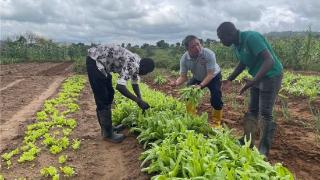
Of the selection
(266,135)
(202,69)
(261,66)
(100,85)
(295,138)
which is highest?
(261,66)

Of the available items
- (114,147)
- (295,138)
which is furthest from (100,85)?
(295,138)

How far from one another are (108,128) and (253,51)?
266 centimetres

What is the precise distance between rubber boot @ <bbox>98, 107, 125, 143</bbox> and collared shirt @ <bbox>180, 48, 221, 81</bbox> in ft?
5.06

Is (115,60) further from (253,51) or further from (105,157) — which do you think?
(253,51)

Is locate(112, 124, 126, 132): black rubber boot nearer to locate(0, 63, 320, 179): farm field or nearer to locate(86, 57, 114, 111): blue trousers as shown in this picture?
locate(0, 63, 320, 179): farm field

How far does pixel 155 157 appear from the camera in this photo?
17.0ft

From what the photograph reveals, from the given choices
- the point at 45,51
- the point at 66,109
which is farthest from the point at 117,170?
the point at 45,51

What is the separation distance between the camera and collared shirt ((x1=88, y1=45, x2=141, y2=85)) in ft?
20.7

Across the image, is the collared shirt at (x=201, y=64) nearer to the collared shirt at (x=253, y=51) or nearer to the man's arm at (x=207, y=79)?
the man's arm at (x=207, y=79)

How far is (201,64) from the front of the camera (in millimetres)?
7246

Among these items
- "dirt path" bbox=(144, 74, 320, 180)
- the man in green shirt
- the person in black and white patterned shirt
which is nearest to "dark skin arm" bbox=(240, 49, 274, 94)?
the man in green shirt

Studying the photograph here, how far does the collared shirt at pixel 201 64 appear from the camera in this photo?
714cm

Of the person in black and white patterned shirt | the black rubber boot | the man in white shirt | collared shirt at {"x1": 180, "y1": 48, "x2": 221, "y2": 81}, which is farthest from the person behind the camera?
the black rubber boot

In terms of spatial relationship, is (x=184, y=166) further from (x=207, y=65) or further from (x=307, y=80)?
(x=307, y=80)
